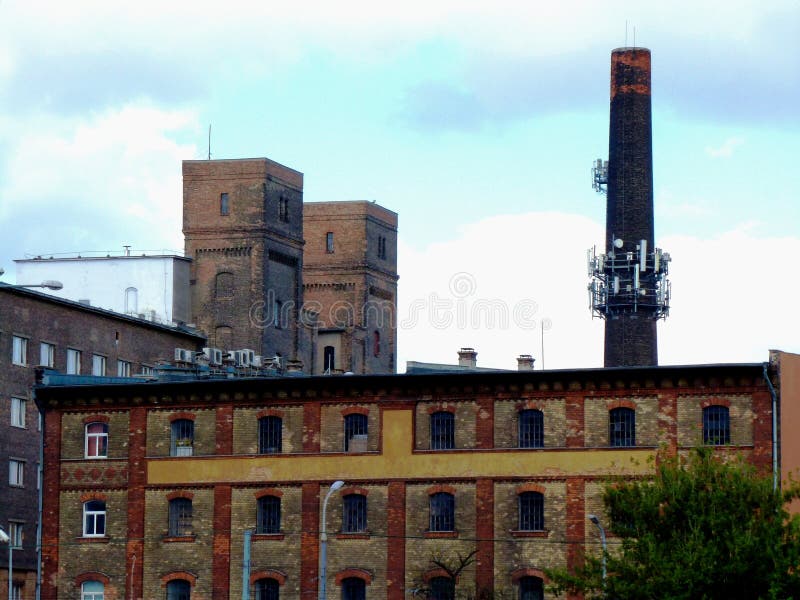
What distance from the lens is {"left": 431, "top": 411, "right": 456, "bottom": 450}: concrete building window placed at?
64.9m

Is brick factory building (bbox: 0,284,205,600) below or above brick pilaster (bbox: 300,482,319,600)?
above

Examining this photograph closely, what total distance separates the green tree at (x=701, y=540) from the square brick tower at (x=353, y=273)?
67.2 meters

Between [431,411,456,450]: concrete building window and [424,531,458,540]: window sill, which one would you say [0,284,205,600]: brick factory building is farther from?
[424,531,458,540]: window sill

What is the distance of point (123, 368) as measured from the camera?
288ft

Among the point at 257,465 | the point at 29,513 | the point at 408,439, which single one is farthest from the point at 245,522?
the point at 29,513

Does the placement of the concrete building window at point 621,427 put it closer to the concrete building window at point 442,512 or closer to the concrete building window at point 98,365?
the concrete building window at point 442,512

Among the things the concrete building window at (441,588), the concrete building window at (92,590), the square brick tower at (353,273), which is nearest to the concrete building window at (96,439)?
the concrete building window at (92,590)

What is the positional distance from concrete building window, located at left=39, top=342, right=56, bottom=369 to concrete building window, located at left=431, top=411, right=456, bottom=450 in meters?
23.1

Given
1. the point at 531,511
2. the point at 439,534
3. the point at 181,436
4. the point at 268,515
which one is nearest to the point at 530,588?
the point at 531,511

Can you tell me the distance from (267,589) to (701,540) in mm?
18514

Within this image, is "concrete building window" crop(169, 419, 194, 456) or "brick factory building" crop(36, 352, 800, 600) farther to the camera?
"concrete building window" crop(169, 419, 194, 456)

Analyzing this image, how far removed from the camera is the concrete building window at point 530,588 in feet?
206

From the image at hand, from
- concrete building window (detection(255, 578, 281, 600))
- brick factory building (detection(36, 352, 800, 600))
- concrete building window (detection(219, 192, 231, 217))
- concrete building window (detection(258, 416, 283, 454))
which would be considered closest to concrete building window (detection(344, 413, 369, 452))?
brick factory building (detection(36, 352, 800, 600))

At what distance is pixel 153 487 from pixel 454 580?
35.8ft
